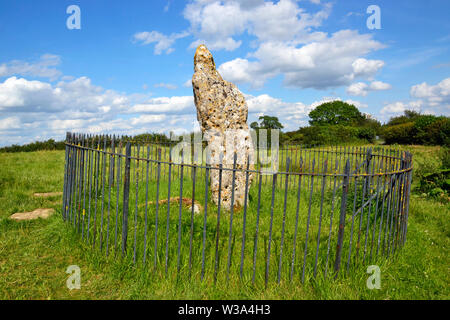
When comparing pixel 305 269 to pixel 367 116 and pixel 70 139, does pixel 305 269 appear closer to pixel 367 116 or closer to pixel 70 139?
pixel 70 139

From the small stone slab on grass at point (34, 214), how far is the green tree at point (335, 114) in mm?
45740

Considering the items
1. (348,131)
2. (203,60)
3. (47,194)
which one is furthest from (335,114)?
(47,194)

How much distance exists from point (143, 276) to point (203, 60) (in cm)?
516

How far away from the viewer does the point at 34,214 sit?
667 centimetres

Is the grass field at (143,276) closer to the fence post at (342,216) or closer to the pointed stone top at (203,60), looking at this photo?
the fence post at (342,216)

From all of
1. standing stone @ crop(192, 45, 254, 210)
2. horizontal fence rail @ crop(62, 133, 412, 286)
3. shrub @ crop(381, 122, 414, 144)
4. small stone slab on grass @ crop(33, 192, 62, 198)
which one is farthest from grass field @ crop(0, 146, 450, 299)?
shrub @ crop(381, 122, 414, 144)

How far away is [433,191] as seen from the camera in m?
8.59

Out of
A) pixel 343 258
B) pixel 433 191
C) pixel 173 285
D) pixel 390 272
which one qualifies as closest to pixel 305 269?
pixel 343 258

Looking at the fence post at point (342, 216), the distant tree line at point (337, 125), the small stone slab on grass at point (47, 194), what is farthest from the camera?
the distant tree line at point (337, 125)

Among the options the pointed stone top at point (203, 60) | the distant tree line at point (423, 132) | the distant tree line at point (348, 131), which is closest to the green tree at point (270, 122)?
the distant tree line at point (348, 131)

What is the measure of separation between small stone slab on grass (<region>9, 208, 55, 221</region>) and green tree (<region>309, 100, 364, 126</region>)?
150 feet

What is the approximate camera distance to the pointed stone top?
6.86 metres

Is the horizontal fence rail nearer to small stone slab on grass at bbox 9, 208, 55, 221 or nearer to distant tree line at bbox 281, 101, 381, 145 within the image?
small stone slab on grass at bbox 9, 208, 55, 221

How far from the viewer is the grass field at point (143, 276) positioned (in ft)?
11.9
